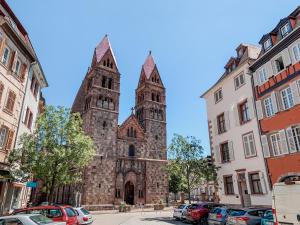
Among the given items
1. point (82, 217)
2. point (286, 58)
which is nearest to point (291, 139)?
point (286, 58)

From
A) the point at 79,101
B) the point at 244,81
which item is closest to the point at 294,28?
the point at 244,81

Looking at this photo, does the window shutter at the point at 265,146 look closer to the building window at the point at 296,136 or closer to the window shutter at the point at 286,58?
the building window at the point at 296,136

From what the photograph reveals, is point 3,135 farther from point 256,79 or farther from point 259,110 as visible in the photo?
point 256,79

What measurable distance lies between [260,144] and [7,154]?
1829 centimetres

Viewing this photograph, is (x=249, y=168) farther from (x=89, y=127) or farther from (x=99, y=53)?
(x=99, y=53)

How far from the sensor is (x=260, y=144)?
18641 millimetres

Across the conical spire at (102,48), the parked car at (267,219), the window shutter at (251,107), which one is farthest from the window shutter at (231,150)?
the conical spire at (102,48)

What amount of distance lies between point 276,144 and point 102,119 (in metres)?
31.1

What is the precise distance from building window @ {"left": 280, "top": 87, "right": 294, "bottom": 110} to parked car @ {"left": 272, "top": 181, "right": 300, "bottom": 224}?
8.86 metres

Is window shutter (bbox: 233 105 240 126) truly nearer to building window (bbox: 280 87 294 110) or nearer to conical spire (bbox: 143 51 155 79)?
building window (bbox: 280 87 294 110)

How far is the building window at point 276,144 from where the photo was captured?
669 inches

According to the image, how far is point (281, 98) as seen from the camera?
56.8 ft

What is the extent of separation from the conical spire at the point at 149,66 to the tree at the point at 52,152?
1326 inches

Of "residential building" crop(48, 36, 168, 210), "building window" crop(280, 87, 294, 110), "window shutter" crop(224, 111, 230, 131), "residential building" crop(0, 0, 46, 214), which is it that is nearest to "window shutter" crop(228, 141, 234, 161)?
"window shutter" crop(224, 111, 230, 131)
